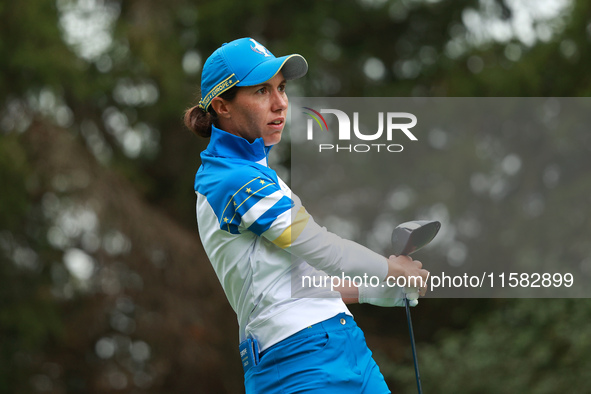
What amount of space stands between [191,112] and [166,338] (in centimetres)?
626

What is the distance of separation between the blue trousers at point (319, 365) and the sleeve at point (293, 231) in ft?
0.52

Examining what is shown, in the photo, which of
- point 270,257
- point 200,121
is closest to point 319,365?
point 270,257

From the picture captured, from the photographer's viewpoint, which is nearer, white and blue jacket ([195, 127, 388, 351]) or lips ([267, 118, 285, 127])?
white and blue jacket ([195, 127, 388, 351])

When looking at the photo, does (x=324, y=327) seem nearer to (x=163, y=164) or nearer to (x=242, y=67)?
(x=242, y=67)

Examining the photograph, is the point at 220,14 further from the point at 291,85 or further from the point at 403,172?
the point at 403,172

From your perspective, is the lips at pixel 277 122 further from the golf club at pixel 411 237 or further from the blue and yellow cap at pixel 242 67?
the golf club at pixel 411 237

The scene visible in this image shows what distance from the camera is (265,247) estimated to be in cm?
224

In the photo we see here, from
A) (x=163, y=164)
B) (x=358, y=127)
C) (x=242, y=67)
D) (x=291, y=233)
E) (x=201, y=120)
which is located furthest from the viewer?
(x=163, y=164)

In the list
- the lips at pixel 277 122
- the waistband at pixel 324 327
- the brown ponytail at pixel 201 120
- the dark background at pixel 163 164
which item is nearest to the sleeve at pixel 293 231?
the waistband at pixel 324 327

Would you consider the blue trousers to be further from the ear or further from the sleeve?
the ear

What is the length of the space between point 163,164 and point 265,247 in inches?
284

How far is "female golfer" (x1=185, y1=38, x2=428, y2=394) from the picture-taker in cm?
217

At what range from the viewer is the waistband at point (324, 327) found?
2.20 meters

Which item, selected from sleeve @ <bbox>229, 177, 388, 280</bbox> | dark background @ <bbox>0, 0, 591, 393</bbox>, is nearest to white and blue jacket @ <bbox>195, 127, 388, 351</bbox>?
sleeve @ <bbox>229, 177, 388, 280</bbox>
